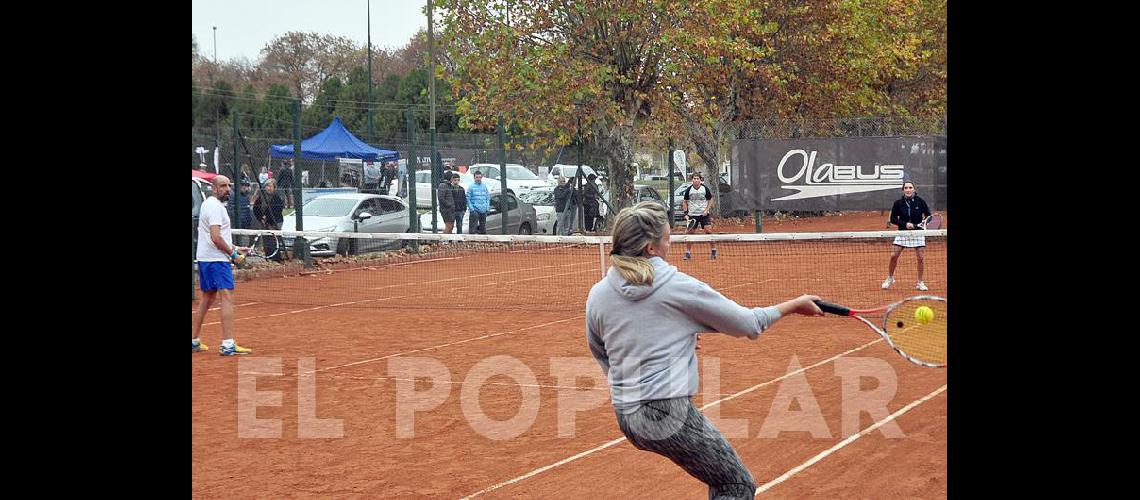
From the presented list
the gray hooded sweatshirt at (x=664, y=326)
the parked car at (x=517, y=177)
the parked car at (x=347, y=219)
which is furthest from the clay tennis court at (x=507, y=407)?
the parked car at (x=517, y=177)

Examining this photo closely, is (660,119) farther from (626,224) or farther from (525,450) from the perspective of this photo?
(626,224)

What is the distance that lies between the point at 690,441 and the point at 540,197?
23637 millimetres

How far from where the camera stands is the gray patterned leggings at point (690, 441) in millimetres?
4422

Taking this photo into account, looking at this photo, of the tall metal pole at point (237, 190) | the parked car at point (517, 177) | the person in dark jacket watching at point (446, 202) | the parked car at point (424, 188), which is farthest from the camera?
the parked car at point (517, 177)

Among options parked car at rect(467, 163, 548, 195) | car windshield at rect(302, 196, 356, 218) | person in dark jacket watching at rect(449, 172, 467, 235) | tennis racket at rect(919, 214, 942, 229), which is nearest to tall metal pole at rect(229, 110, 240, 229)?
car windshield at rect(302, 196, 356, 218)

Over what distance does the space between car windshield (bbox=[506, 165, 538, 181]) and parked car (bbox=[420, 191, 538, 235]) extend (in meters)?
2.60

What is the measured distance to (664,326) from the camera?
4.44 meters

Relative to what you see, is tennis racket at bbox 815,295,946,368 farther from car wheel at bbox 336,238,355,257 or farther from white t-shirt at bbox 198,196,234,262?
car wheel at bbox 336,238,355,257

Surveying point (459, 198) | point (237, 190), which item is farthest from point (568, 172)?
point (237, 190)

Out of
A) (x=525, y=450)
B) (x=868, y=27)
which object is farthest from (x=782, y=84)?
(x=525, y=450)

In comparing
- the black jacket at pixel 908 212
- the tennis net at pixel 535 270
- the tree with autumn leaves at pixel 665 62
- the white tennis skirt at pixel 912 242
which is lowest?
the tennis net at pixel 535 270

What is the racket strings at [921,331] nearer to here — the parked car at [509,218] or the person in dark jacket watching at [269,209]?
the person in dark jacket watching at [269,209]
